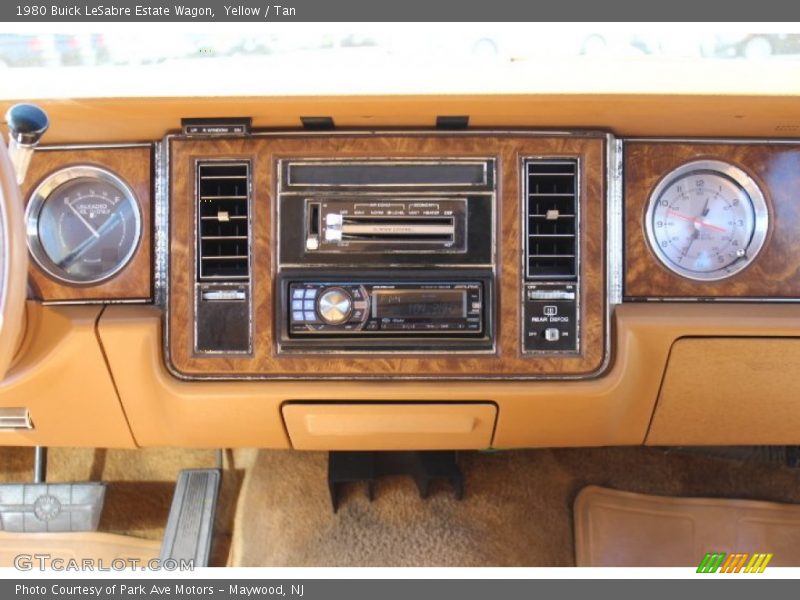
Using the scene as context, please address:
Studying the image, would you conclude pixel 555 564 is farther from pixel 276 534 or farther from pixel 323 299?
pixel 323 299

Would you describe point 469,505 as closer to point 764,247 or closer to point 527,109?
point 764,247

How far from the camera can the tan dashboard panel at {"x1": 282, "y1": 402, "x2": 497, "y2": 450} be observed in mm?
2215

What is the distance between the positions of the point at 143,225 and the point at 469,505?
5.27ft

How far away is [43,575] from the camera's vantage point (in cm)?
222

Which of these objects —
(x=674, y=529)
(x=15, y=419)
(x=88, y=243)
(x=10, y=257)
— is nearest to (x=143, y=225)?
(x=88, y=243)

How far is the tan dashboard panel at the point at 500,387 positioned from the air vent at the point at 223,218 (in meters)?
0.24

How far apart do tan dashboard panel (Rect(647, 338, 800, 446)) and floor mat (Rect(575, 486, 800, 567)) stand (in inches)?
20.0

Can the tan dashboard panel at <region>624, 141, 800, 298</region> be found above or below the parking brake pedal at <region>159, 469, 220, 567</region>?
above

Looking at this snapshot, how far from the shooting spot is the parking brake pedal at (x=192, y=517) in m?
2.67

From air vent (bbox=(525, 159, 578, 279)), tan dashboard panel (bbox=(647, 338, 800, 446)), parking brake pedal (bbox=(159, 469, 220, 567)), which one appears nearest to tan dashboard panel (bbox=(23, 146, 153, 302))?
parking brake pedal (bbox=(159, 469, 220, 567))

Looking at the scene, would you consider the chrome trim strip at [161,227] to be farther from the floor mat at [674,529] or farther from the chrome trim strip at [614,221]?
the floor mat at [674,529]

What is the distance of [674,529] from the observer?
273cm

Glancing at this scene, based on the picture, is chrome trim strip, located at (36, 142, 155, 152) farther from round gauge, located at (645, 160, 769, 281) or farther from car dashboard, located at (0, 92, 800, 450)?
round gauge, located at (645, 160, 769, 281)

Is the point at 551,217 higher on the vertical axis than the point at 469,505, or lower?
higher
